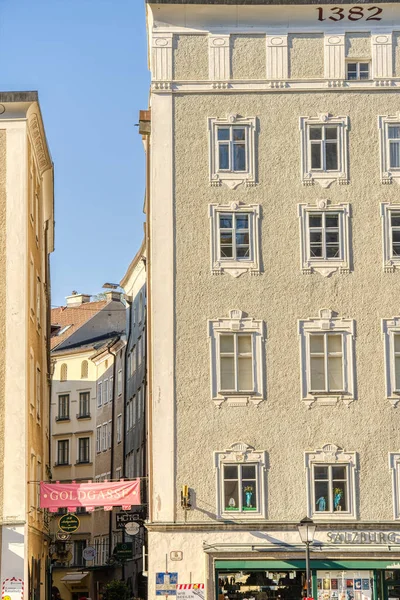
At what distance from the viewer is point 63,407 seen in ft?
281

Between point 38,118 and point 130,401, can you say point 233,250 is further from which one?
point 130,401

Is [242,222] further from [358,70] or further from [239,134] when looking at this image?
[358,70]

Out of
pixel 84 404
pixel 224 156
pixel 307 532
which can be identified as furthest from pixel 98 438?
pixel 307 532

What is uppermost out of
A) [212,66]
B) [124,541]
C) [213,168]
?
[212,66]

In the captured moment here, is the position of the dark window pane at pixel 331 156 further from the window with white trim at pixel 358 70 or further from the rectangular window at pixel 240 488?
the rectangular window at pixel 240 488

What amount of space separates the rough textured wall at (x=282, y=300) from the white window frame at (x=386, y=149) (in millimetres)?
218

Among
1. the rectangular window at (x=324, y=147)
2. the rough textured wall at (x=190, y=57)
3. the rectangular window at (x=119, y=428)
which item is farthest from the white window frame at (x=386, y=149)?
the rectangular window at (x=119, y=428)

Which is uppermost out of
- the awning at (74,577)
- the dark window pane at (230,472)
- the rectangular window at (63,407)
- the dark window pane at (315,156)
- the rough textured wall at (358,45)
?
the rough textured wall at (358,45)

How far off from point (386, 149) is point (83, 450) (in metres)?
45.2

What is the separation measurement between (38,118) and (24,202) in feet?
14.3

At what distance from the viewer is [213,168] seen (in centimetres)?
4234

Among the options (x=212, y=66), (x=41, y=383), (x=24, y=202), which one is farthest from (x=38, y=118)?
(x=41, y=383)

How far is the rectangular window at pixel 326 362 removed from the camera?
41000mm

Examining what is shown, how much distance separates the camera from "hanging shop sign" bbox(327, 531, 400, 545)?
130ft
